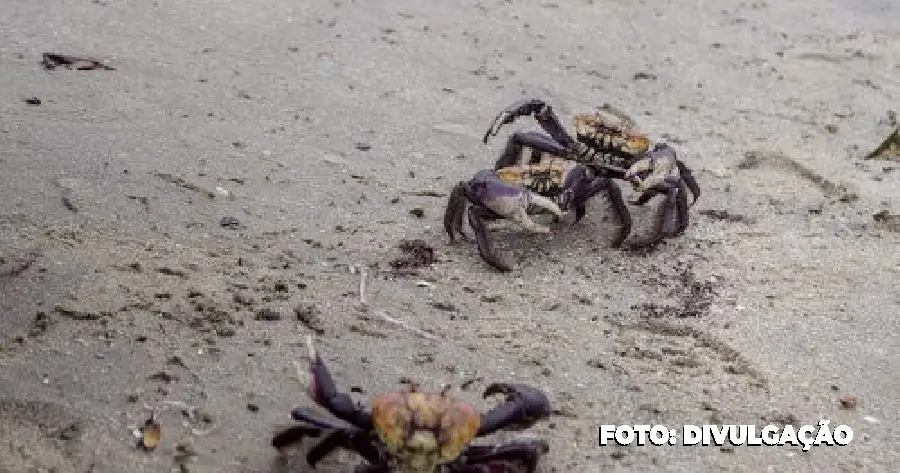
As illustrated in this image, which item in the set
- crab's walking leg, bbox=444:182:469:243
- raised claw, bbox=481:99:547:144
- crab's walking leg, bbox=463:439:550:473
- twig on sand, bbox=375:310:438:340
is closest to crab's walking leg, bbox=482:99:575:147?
raised claw, bbox=481:99:547:144

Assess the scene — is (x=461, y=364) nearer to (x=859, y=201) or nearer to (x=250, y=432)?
Result: (x=250, y=432)

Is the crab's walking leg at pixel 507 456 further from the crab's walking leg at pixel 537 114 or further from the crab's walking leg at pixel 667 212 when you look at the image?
the crab's walking leg at pixel 537 114

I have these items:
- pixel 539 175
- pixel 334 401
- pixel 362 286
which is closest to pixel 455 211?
pixel 539 175

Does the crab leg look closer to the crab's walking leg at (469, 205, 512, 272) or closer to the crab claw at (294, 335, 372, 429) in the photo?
the crab's walking leg at (469, 205, 512, 272)

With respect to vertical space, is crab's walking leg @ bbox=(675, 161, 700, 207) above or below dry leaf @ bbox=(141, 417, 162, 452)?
above

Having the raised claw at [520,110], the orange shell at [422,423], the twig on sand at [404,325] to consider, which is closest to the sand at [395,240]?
the twig on sand at [404,325]

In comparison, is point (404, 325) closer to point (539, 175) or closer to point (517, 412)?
point (517, 412)
